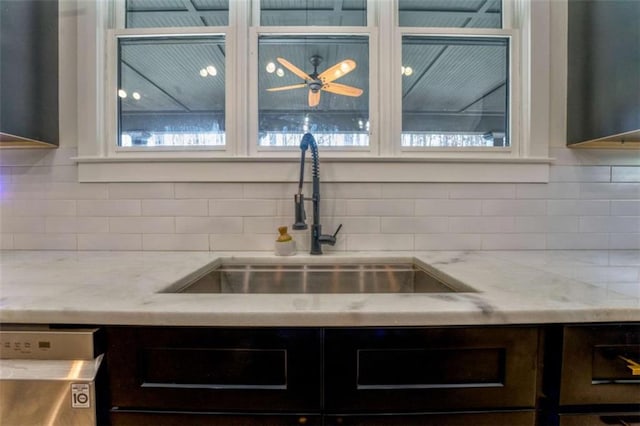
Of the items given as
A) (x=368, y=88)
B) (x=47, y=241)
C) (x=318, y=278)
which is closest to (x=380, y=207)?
(x=318, y=278)

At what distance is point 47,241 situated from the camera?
1.33m

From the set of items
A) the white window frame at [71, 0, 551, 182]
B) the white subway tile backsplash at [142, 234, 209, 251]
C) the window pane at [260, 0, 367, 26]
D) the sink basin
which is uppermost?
A: the window pane at [260, 0, 367, 26]

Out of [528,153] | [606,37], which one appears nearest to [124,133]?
[528,153]

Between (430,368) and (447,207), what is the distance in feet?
2.72

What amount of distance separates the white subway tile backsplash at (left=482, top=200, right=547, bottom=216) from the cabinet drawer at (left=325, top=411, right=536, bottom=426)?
0.86 metres

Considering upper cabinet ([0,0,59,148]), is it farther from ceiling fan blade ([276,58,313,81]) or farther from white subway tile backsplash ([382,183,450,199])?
white subway tile backsplash ([382,183,450,199])

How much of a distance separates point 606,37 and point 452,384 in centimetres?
138

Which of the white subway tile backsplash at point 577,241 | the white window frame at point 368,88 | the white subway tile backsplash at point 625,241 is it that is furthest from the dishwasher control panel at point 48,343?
the white subway tile backsplash at point 625,241

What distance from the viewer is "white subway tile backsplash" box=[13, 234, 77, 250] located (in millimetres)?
1325

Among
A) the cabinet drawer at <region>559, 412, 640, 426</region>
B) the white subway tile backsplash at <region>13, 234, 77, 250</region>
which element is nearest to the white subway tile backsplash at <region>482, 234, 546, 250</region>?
the cabinet drawer at <region>559, 412, 640, 426</region>

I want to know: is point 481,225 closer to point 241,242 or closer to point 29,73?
point 241,242

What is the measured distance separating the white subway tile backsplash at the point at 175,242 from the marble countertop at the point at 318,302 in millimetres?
355

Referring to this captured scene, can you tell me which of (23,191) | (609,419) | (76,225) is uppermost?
(23,191)

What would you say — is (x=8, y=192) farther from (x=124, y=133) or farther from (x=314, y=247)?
(x=314, y=247)
